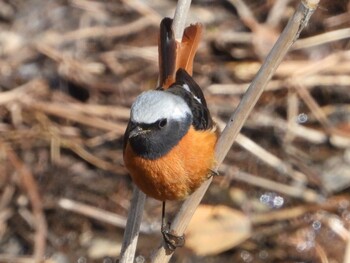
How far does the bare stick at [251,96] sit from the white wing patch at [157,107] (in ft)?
0.98

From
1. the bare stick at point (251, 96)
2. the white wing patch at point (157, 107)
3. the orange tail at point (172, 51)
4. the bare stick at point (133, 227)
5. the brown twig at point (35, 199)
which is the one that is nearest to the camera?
the bare stick at point (251, 96)

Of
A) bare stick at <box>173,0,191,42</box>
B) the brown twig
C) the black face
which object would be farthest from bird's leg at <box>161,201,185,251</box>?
the brown twig

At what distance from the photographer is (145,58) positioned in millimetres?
7289

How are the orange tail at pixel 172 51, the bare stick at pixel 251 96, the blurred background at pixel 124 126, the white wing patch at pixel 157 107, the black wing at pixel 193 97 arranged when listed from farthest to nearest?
the blurred background at pixel 124 126 → the orange tail at pixel 172 51 → the black wing at pixel 193 97 → the white wing patch at pixel 157 107 → the bare stick at pixel 251 96

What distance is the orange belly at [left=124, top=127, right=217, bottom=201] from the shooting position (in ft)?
14.5

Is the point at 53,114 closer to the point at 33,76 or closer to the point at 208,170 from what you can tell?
the point at 33,76

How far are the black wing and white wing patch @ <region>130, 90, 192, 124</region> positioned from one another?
0.22 ft

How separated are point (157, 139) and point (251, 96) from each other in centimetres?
62

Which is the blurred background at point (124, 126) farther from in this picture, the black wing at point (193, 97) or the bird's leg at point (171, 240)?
the bird's leg at point (171, 240)

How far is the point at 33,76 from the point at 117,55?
0.68m

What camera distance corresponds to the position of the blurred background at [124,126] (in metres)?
6.42

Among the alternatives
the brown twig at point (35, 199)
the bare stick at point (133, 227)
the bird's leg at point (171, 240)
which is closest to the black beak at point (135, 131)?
the bare stick at point (133, 227)

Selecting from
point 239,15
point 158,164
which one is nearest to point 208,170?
point 158,164

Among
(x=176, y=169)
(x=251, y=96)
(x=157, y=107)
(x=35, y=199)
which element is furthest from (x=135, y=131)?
(x=35, y=199)
